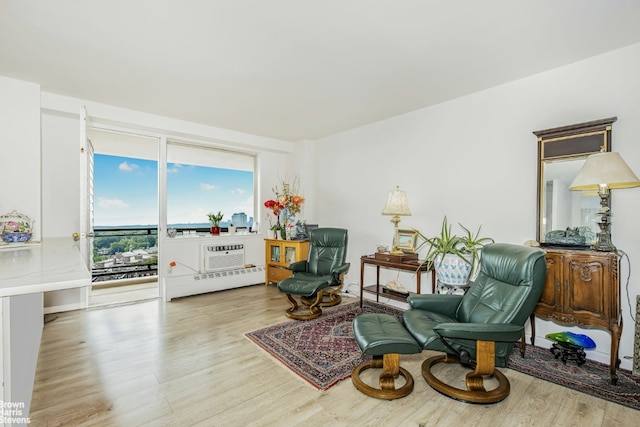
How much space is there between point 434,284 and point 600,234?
1486 mm

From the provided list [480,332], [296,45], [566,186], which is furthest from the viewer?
[566,186]

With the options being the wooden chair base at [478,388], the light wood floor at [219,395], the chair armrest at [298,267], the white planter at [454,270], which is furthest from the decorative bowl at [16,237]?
the white planter at [454,270]

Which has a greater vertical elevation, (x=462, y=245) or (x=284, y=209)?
(x=284, y=209)

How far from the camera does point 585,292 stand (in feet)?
7.39

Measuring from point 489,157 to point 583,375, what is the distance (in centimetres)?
208

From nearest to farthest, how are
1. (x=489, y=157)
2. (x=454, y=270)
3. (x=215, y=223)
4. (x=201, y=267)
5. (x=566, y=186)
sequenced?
(x=566, y=186) < (x=454, y=270) < (x=489, y=157) < (x=201, y=267) < (x=215, y=223)

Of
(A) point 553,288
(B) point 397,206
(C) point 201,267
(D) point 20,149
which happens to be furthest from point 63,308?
(A) point 553,288

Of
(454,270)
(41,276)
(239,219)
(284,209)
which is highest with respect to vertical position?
(284,209)

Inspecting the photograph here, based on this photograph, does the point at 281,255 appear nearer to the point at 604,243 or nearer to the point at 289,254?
the point at 289,254

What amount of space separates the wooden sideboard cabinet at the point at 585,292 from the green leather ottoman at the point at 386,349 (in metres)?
1.31

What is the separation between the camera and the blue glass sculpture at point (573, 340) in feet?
7.97

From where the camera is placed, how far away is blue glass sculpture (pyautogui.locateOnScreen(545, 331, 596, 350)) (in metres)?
2.43

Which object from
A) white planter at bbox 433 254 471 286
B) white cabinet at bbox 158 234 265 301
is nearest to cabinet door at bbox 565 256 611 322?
white planter at bbox 433 254 471 286

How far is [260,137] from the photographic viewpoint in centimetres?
519
